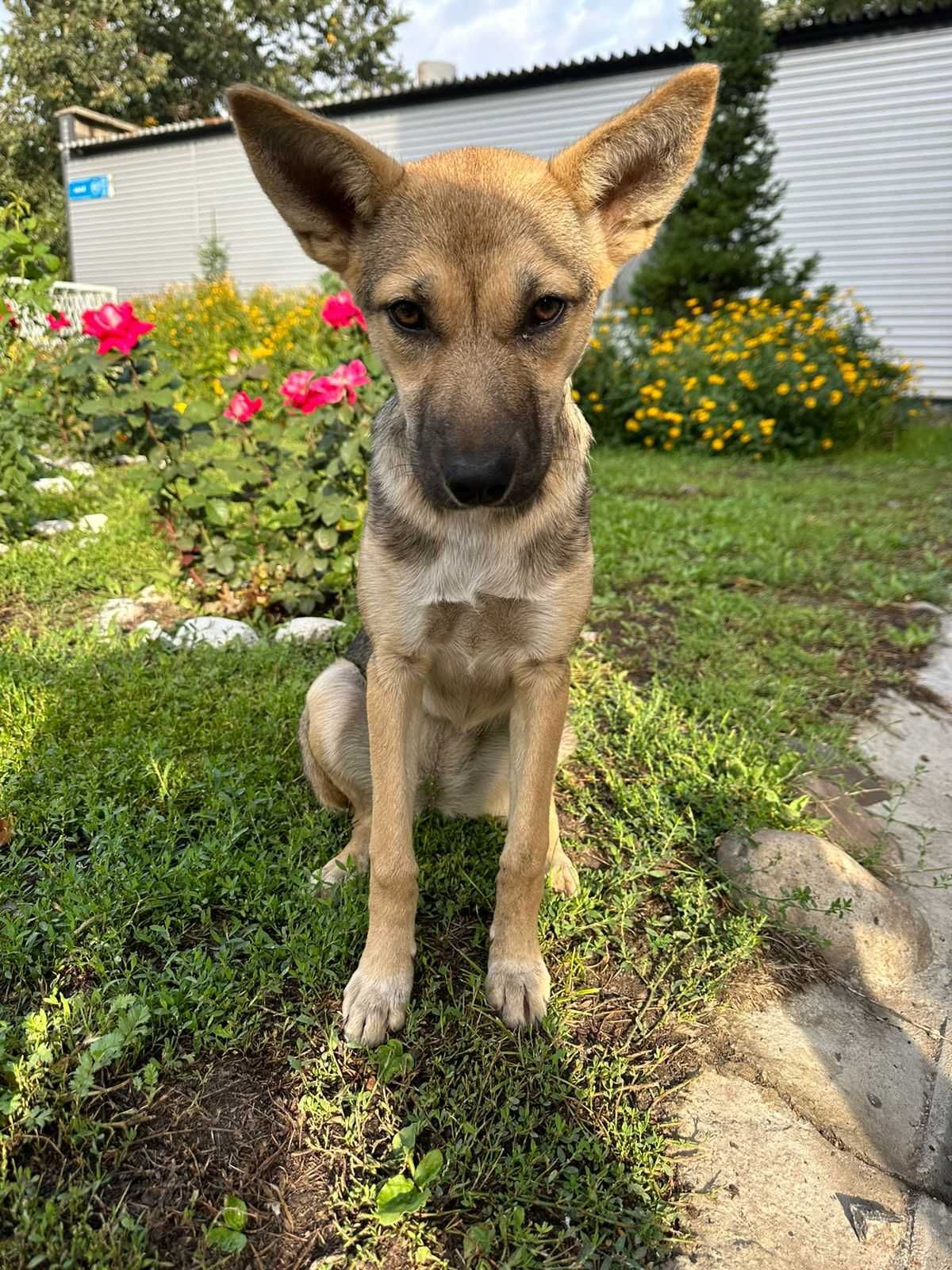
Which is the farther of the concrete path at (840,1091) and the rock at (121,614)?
the rock at (121,614)

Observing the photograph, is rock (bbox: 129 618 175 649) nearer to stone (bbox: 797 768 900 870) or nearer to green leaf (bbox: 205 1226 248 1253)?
green leaf (bbox: 205 1226 248 1253)

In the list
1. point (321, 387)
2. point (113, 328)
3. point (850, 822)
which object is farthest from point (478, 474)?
point (113, 328)

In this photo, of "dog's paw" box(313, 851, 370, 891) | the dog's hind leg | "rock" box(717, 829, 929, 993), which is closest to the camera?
"rock" box(717, 829, 929, 993)

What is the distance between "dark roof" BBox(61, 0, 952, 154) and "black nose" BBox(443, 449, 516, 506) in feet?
44.8

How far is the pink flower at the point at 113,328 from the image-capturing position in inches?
181

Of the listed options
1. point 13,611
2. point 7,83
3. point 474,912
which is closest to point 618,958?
point 474,912

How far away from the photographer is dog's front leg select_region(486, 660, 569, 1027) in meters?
2.31

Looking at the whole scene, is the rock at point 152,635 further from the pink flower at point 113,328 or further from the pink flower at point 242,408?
the pink flower at point 113,328

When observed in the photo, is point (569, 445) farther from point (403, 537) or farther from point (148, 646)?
point (148, 646)

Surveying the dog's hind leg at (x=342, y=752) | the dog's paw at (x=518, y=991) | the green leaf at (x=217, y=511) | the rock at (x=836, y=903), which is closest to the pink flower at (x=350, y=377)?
the green leaf at (x=217, y=511)

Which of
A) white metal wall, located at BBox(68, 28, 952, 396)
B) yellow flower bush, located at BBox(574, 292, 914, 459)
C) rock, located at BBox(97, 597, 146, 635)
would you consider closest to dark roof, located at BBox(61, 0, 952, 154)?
white metal wall, located at BBox(68, 28, 952, 396)

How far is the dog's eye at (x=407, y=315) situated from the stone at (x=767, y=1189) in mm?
2152

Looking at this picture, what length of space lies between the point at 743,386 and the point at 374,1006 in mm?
9481

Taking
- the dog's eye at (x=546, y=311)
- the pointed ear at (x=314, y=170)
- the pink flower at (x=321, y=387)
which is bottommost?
the pink flower at (x=321, y=387)
